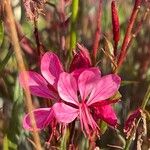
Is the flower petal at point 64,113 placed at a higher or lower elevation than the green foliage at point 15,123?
higher

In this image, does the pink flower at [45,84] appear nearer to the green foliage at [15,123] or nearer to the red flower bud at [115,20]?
the red flower bud at [115,20]

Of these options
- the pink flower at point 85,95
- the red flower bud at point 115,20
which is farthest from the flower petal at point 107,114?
the red flower bud at point 115,20

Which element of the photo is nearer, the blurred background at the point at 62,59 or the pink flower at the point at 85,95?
the pink flower at the point at 85,95

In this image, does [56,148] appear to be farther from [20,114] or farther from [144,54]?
[144,54]

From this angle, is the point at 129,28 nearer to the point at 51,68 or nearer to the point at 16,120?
the point at 51,68

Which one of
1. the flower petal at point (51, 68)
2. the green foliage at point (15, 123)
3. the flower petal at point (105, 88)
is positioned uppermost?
the flower petal at point (51, 68)

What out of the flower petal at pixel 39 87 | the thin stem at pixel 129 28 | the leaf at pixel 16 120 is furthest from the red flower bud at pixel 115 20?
the leaf at pixel 16 120

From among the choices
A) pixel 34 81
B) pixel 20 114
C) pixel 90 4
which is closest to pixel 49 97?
pixel 34 81

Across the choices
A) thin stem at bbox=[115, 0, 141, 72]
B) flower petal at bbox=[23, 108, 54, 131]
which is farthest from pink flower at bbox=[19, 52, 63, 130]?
thin stem at bbox=[115, 0, 141, 72]

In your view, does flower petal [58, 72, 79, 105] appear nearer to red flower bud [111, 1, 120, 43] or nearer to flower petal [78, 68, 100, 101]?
flower petal [78, 68, 100, 101]
